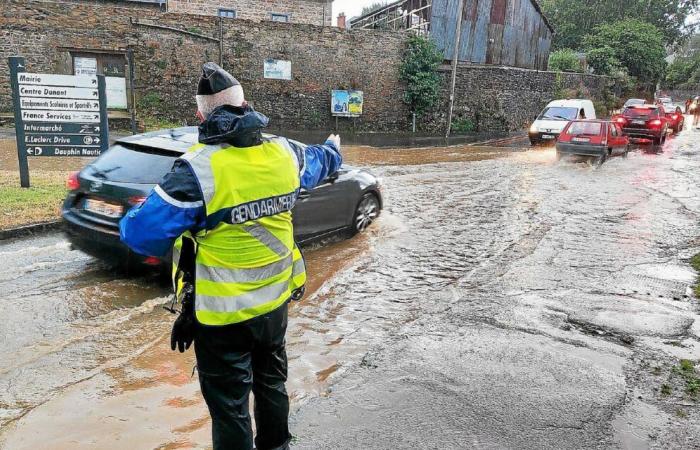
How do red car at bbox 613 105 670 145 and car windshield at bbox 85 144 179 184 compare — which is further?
red car at bbox 613 105 670 145

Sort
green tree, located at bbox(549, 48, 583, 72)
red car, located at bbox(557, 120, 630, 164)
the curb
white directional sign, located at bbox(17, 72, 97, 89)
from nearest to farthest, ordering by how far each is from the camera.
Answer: the curb < white directional sign, located at bbox(17, 72, 97, 89) < red car, located at bbox(557, 120, 630, 164) < green tree, located at bbox(549, 48, 583, 72)

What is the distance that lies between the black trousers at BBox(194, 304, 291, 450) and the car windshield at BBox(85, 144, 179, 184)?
3.23 meters

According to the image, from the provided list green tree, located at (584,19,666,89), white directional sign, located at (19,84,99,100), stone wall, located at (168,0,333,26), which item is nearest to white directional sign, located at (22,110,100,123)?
white directional sign, located at (19,84,99,100)

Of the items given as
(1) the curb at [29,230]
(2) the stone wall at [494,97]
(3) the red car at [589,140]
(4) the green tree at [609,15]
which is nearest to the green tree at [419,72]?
(2) the stone wall at [494,97]

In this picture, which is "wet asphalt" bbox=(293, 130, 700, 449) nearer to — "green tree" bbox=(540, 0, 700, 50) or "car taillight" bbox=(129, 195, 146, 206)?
"car taillight" bbox=(129, 195, 146, 206)

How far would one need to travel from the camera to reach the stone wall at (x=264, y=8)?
85.4 ft

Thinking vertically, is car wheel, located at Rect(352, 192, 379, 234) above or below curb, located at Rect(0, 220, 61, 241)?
above

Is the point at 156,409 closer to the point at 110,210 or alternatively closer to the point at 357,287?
the point at 110,210

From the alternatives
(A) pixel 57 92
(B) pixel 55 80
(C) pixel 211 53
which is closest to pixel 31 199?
(A) pixel 57 92

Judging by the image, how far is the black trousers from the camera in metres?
2.58

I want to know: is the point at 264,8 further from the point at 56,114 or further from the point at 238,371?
the point at 238,371

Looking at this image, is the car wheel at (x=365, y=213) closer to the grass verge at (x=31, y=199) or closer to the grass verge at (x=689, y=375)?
the grass verge at (x=31, y=199)

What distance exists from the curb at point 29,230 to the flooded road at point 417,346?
0.78 feet

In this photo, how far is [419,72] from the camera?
23594 mm
